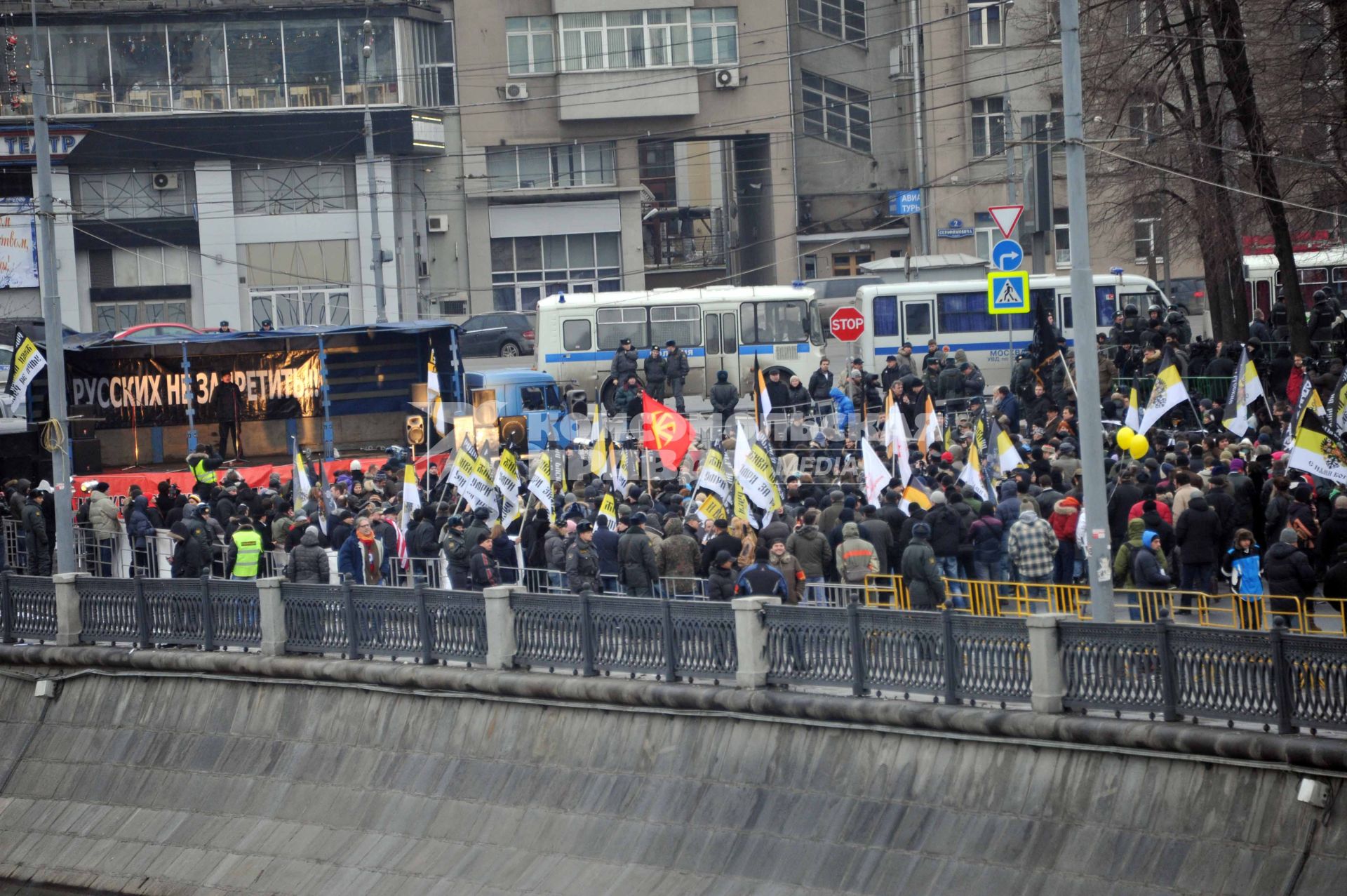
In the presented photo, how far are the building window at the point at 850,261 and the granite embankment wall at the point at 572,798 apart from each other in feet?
128

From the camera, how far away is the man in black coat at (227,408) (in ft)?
114

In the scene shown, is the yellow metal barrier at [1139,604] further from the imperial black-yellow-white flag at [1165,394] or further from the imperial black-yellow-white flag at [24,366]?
the imperial black-yellow-white flag at [24,366]

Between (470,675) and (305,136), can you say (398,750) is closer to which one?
(470,675)

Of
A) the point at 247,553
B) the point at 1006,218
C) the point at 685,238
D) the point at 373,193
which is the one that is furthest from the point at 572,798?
the point at 685,238

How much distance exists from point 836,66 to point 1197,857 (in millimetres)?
47392

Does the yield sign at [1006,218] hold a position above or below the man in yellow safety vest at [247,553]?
above

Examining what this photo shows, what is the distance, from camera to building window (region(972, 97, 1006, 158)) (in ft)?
178

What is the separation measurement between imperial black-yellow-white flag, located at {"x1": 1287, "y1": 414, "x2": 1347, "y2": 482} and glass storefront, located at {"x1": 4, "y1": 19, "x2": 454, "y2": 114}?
131ft

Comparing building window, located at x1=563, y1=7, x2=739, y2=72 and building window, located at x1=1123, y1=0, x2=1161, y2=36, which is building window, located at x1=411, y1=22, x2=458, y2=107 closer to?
building window, located at x1=563, y1=7, x2=739, y2=72

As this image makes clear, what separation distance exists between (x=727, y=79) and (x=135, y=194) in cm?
1681

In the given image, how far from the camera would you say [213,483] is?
27.3 metres

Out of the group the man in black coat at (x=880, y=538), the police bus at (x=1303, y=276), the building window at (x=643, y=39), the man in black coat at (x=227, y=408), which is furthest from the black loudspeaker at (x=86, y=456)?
the building window at (x=643, y=39)

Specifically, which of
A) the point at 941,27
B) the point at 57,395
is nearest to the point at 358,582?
the point at 57,395

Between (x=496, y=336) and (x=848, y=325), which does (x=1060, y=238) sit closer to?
(x=496, y=336)
